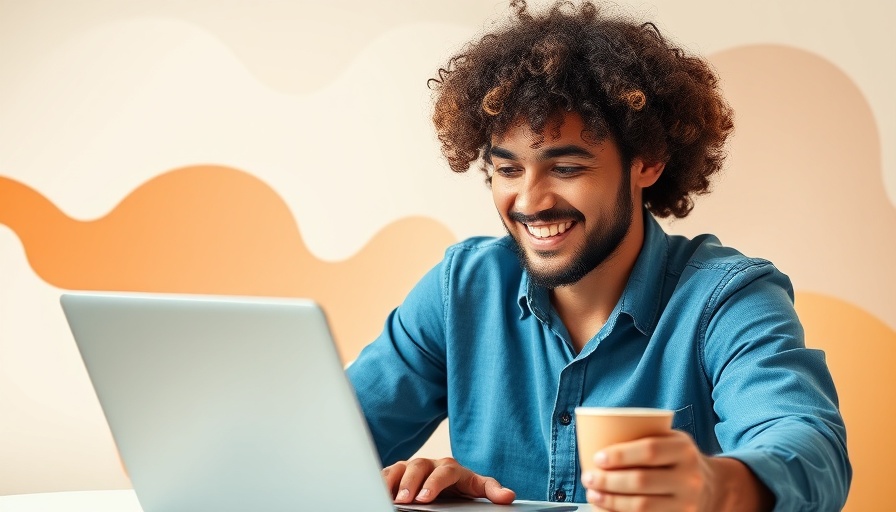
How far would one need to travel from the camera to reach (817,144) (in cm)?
228

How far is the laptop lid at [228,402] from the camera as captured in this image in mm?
801

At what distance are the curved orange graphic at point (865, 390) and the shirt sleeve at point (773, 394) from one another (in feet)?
2.85

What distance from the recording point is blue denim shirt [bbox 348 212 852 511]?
47.4 inches

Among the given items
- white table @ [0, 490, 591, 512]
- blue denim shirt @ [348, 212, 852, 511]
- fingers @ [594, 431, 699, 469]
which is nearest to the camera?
fingers @ [594, 431, 699, 469]

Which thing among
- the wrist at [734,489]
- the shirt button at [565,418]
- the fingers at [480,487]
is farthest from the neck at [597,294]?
the wrist at [734,489]

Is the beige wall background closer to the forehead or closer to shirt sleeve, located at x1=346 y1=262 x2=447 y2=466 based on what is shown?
shirt sleeve, located at x1=346 y1=262 x2=447 y2=466

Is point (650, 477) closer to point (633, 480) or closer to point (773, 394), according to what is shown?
point (633, 480)

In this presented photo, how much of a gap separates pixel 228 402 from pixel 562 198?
787mm

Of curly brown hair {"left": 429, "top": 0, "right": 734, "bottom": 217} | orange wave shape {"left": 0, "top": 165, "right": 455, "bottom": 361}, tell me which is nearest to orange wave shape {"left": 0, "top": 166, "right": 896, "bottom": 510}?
orange wave shape {"left": 0, "top": 165, "right": 455, "bottom": 361}

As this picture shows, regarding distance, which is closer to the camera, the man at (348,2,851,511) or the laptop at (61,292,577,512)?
the laptop at (61,292,577,512)

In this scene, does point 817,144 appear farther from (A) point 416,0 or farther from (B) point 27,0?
(B) point 27,0

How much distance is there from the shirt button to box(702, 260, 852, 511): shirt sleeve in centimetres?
21

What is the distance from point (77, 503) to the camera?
1.13 m

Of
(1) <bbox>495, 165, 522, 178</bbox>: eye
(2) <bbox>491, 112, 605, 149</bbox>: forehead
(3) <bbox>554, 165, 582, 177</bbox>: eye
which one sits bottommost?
(3) <bbox>554, 165, 582, 177</bbox>: eye
